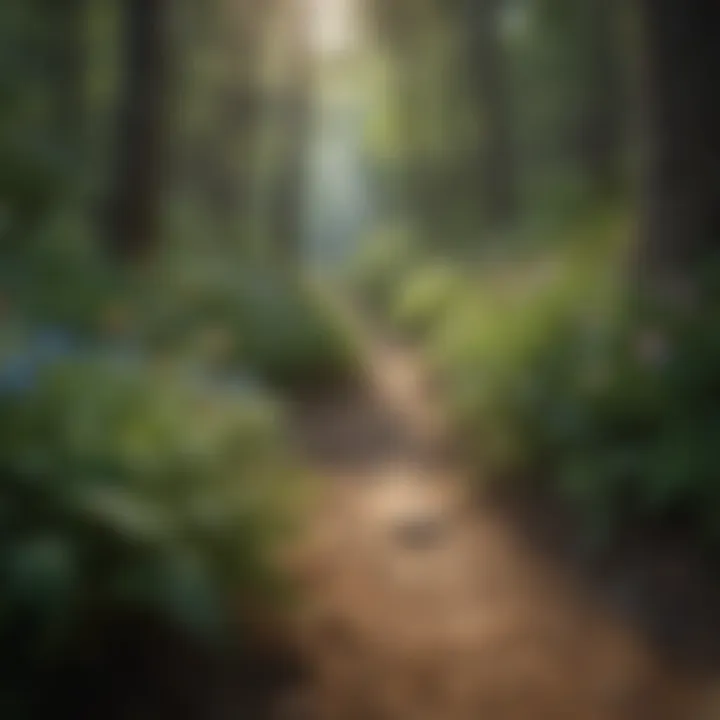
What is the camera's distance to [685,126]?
20.3 feet

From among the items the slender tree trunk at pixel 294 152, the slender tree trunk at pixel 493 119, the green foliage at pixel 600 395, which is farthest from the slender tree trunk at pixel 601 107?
the slender tree trunk at pixel 294 152

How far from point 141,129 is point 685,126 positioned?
18.8 ft

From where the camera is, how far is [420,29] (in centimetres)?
1739

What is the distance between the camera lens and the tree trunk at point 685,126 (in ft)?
20.0

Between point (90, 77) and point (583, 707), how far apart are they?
1163cm

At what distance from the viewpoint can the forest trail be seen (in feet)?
13.3

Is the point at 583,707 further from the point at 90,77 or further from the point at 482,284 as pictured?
the point at 90,77

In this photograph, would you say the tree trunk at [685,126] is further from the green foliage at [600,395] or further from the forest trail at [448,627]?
the forest trail at [448,627]

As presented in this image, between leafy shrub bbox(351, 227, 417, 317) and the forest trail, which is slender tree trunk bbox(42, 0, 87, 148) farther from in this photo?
leafy shrub bbox(351, 227, 417, 317)

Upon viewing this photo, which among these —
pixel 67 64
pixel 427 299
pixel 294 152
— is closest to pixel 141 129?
pixel 67 64

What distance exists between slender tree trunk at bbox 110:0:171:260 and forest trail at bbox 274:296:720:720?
4.10 m

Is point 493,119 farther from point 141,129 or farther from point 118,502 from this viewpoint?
point 118,502

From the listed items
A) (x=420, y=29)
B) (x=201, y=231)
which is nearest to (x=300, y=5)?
(x=420, y=29)

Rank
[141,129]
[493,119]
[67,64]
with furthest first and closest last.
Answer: [493,119] < [67,64] < [141,129]
